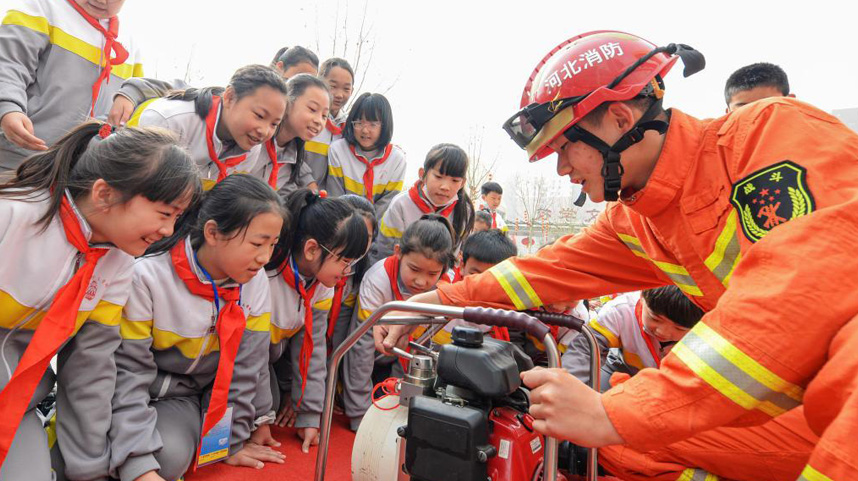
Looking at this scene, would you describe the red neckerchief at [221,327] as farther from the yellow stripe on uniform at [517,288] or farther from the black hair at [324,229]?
the yellow stripe on uniform at [517,288]

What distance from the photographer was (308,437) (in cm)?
306

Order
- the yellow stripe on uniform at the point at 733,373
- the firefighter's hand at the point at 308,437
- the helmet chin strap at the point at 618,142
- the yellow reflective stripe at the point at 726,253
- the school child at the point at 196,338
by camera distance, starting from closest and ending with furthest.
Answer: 1. the yellow stripe on uniform at the point at 733,373
2. the yellow reflective stripe at the point at 726,253
3. the helmet chin strap at the point at 618,142
4. the school child at the point at 196,338
5. the firefighter's hand at the point at 308,437

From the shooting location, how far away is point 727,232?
1.64m

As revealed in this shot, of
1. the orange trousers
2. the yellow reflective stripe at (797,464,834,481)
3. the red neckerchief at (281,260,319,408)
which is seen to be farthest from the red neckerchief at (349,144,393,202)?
the yellow reflective stripe at (797,464,834,481)

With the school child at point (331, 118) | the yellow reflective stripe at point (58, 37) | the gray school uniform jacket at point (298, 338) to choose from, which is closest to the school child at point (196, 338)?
Result: the gray school uniform jacket at point (298, 338)

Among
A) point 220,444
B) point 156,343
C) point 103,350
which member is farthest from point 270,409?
point 103,350

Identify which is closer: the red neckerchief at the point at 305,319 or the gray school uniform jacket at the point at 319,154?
the red neckerchief at the point at 305,319

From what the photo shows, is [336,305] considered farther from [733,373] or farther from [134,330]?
[733,373]

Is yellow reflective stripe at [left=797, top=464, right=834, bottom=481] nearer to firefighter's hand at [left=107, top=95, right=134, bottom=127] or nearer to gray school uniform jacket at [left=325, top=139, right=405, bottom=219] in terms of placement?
firefighter's hand at [left=107, top=95, right=134, bottom=127]

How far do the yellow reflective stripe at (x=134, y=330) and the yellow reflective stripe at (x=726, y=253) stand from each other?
2.26 meters

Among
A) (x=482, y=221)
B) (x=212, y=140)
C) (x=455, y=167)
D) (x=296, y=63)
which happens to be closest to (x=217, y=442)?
(x=212, y=140)

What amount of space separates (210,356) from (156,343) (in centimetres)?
27

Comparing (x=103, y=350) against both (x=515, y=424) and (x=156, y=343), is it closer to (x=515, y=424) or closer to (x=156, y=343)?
(x=156, y=343)

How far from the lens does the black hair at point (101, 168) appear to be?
1.99 metres
